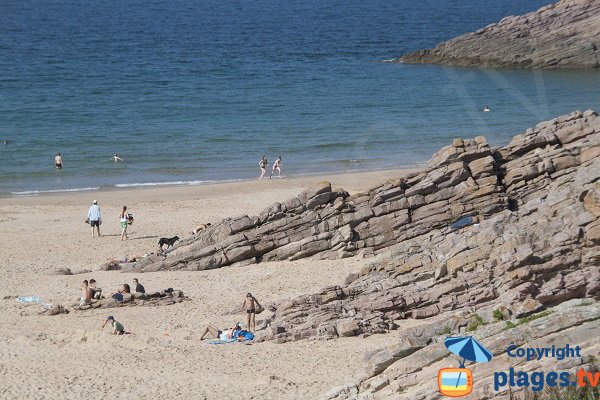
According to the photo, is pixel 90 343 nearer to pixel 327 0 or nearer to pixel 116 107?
pixel 116 107

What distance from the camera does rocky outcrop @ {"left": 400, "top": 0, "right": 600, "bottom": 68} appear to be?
75.4 meters

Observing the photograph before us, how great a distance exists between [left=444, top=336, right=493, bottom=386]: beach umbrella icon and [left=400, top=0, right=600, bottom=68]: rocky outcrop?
207ft

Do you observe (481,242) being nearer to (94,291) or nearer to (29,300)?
(94,291)

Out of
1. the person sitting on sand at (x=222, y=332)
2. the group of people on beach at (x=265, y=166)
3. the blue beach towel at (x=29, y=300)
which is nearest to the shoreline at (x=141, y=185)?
the group of people on beach at (x=265, y=166)

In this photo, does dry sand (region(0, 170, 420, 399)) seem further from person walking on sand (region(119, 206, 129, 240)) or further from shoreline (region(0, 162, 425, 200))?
shoreline (region(0, 162, 425, 200))

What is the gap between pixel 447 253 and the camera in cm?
2566

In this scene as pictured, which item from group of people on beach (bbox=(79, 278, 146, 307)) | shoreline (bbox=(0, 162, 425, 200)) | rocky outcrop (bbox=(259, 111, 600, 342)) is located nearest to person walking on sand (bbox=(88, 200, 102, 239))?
group of people on beach (bbox=(79, 278, 146, 307))

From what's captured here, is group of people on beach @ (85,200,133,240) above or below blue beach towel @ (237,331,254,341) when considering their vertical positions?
above

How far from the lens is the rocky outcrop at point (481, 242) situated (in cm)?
2259

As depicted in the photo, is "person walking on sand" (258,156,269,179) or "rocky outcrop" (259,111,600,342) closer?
"rocky outcrop" (259,111,600,342)

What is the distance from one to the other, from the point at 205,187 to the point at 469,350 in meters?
28.9

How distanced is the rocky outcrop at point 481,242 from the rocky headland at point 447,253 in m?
0.04

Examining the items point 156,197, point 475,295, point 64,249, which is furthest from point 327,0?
point 475,295

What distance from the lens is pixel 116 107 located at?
61.7 m
